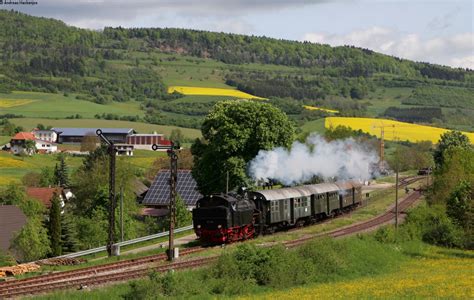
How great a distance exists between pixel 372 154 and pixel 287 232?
69.3 ft

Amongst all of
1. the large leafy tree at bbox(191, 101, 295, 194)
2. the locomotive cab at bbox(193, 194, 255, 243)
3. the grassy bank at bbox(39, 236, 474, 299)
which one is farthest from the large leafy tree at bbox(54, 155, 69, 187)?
the grassy bank at bbox(39, 236, 474, 299)

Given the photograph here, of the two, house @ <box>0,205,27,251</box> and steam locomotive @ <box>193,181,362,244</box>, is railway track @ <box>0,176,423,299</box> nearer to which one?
steam locomotive @ <box>193,181,362,244</box>

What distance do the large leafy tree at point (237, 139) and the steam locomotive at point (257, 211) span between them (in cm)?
812

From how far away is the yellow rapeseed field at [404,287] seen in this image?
43.3m

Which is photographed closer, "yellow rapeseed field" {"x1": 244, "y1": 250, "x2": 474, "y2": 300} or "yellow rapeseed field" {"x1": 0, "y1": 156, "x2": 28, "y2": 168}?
"yellow rapeseed field" {"x1": 244, "y1": 250, "x2": 474, "y2": 300}

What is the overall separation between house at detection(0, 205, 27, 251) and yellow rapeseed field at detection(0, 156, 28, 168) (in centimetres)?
8760

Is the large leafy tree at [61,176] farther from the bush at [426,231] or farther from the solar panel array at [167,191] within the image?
the bush at [426,231]

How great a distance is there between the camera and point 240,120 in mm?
86938

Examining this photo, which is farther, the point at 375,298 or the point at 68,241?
the point at 68,241

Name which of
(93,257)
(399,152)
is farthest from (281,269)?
(399,152)

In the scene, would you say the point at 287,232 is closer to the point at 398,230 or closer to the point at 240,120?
the point at 398,230

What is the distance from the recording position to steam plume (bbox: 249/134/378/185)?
7712 cm

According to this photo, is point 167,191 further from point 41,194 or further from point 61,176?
point 61,176

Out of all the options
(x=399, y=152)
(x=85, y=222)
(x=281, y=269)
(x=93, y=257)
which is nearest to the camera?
(x=281, y=269)
